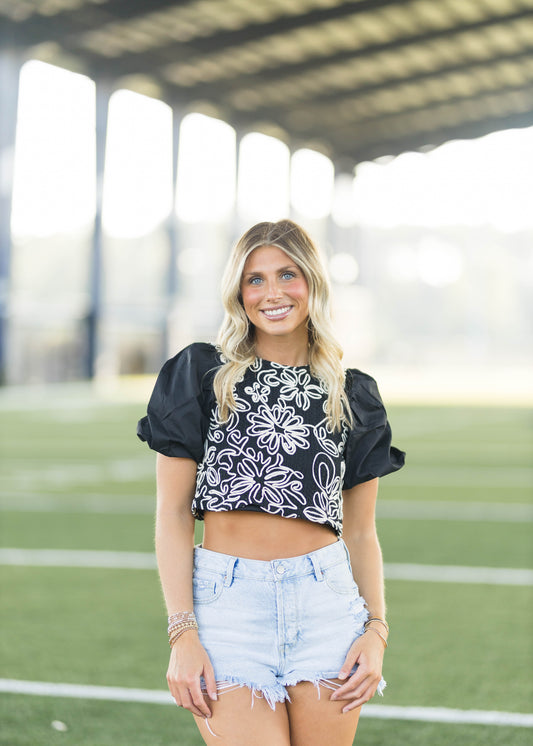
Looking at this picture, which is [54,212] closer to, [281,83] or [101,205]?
[101,205]

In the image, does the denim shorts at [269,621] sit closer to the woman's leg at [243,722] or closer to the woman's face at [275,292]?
the woman's leg at [243,722]

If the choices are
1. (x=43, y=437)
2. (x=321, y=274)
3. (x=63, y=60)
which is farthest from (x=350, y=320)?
(x=321, y=274)

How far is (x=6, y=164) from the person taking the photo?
3075cm

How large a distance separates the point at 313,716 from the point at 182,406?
0.75 metres

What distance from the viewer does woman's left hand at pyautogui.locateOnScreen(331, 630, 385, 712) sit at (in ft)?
7.74

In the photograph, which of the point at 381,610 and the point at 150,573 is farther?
the point at 150,573

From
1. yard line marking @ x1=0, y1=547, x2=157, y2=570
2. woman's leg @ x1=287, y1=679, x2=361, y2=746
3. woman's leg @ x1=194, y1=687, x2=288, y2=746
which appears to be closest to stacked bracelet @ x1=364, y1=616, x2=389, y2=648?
woman's leg @ x1=287, y1=679, x2=361, y2=746

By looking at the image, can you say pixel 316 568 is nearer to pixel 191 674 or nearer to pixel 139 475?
pixel 191 674

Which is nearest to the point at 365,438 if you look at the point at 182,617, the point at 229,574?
the point at 229,574

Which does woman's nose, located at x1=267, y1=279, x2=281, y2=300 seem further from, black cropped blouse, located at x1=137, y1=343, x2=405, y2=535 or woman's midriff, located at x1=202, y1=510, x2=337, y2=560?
woman's midriff, located at x1=202, y1=510, x2=337, y2=560

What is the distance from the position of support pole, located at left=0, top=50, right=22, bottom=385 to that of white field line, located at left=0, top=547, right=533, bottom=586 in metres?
23.5

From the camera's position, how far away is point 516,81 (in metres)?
40.5

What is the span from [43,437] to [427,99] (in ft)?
92.1

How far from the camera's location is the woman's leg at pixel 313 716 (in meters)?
2.35
